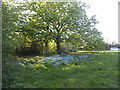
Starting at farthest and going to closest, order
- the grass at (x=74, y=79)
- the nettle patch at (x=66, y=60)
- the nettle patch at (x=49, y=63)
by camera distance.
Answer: the nettle patch at (x=66, y=60) → the nettle patch at (x=49, y=63) → the grass at (x=74, y=79)

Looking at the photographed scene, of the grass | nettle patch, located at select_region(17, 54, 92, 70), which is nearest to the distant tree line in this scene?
nettle patch, located at select_region(17, 54, 92, 70)

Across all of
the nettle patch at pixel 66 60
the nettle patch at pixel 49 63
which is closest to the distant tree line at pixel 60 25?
the nettle patch at pixel 66 60

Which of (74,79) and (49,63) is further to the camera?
(49,63)

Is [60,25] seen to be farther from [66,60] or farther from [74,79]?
[74,79]

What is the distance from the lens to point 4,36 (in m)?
1.88

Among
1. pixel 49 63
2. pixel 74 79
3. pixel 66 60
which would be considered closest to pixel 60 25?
pixel 66 60

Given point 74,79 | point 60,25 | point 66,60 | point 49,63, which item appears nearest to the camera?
point 74,79

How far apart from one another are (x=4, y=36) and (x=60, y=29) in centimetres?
350

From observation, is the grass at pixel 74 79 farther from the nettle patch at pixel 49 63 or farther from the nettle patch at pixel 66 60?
the nettle patch at pixel 66 60

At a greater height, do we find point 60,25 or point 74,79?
point 60,25

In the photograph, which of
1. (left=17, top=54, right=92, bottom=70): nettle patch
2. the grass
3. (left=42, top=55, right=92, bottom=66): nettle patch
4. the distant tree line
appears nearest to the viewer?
the grass

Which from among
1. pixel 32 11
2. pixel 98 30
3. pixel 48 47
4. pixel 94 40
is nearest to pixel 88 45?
pixel 94 40

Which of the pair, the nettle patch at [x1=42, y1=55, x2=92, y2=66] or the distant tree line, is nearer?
the nettle patch at [x1=42, y1=55, x2=92, y2=66]

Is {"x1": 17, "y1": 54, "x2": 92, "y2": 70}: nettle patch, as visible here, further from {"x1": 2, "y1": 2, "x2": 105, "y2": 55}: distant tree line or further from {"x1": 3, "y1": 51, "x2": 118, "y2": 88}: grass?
{"x1": 2, "y1": 2, "x2": 105, "y2": 55}: distant tree line
